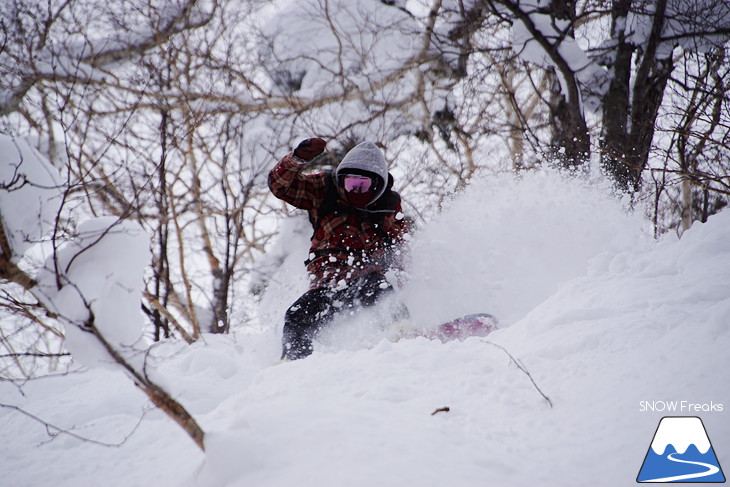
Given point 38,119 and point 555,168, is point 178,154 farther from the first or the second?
point 555,168

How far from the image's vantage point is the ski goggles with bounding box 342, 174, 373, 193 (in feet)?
12.0

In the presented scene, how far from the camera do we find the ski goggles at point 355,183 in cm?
366

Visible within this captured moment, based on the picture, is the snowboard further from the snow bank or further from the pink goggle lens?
the pink goggle lens

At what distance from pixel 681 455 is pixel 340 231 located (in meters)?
2.91

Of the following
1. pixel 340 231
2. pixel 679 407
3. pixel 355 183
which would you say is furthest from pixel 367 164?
pixel 679 407

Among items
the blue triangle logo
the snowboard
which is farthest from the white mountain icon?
the snowboard

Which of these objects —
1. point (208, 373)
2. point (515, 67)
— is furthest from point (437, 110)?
point (208, 373)

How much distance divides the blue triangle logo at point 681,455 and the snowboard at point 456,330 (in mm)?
2050

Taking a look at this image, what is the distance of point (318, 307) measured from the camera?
3256 millimetres

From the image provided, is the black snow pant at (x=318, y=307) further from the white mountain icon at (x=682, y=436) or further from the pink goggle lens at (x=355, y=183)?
the white mountain icon at (x=682, y=436)

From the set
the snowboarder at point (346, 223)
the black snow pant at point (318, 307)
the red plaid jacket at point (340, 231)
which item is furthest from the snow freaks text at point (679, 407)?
the red plaid jacket at point (340, 231)

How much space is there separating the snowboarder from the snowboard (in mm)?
366

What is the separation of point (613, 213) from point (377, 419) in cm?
386

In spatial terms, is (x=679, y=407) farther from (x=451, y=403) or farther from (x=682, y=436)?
(x=451, y=403)
